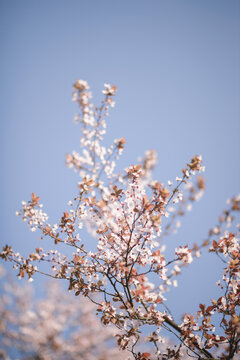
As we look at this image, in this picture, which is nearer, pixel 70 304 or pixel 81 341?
pixel 81 341

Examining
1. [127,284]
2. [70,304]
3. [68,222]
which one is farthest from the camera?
[70,304]

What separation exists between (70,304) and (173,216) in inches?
443

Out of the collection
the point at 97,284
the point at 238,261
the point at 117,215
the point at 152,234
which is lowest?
the point at 238,261

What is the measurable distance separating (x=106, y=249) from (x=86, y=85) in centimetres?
343

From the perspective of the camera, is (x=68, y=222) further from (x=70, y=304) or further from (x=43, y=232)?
(x=70, y=304)

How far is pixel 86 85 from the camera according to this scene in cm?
362

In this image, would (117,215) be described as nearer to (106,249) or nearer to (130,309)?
(106,249)

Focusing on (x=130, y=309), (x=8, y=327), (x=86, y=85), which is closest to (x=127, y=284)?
(x=130, y=309)

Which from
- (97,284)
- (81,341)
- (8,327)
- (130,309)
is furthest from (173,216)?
(8,327)

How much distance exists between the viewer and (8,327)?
9008mm

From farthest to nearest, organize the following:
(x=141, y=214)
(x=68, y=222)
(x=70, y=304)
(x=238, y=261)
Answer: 1. (x=70, y=304)
2. (x=68, y=222)
3. (x=238, y=261)
4. (x=141, y=214)

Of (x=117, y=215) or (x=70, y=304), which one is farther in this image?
(x=70, y=304)

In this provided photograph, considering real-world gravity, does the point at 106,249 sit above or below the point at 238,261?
above

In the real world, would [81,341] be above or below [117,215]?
below
